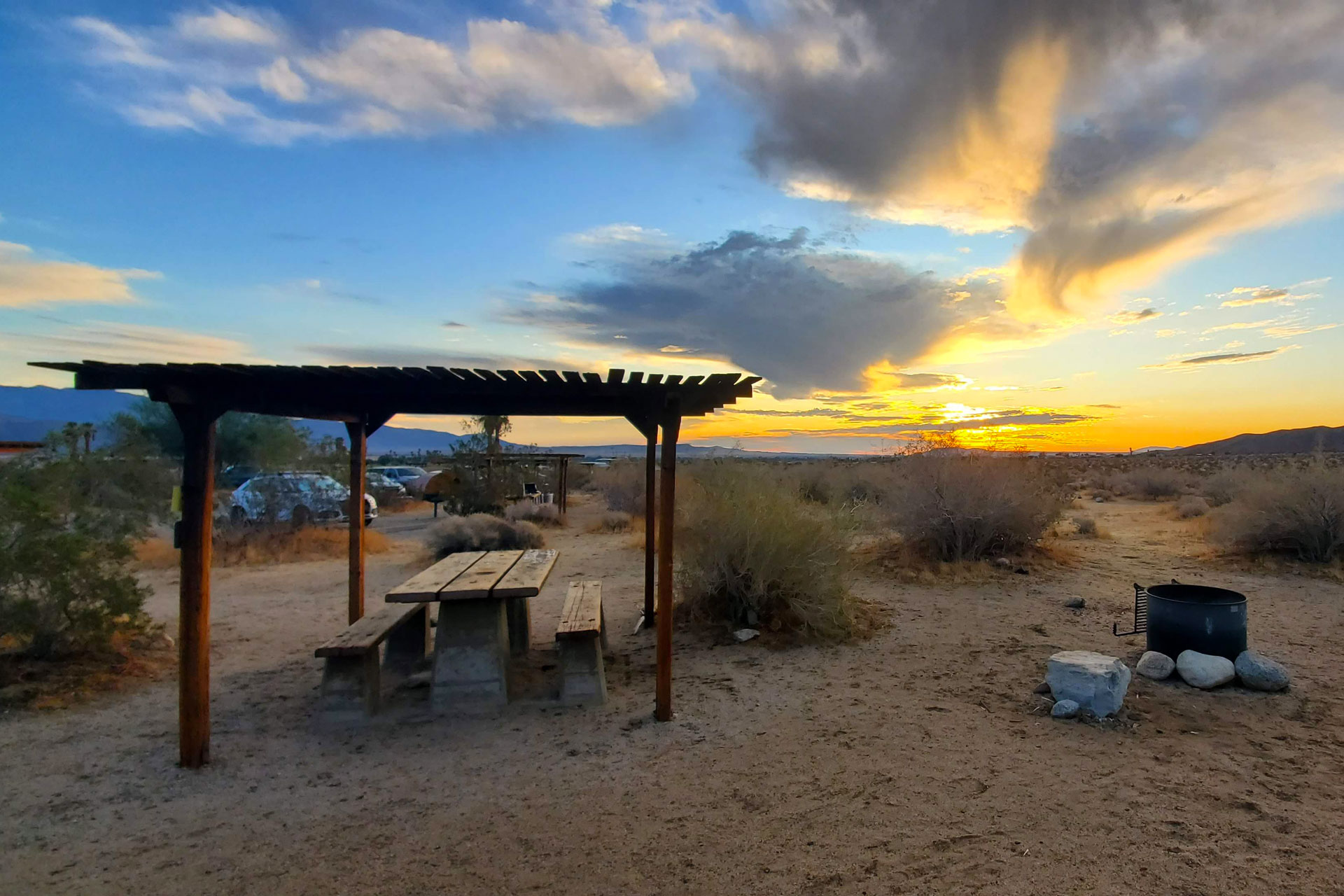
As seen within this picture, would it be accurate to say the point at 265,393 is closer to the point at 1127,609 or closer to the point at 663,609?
the point at 663,609

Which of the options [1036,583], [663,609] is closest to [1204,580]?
[1036,583]

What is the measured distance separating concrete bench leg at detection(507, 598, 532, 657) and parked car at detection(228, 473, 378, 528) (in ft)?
24.1

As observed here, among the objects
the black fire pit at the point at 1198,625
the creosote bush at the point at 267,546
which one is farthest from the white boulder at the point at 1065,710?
the creosote bush at the point at 267,546

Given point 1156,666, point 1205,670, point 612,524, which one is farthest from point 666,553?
point 612,524

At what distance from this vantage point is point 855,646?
6.58 metres

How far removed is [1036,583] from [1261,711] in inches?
183

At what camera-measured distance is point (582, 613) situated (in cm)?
562

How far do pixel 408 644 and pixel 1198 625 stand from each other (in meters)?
6.05

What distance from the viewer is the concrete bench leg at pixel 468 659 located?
507 centimetres

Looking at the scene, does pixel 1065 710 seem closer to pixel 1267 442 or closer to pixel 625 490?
pixel 625 490

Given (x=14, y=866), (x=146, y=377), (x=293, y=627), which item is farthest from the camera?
(x=293, y=627)

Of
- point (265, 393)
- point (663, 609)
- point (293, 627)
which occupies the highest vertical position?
point (265, 393)

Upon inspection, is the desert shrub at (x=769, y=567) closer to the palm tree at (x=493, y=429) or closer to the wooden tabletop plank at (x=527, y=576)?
the wooden tabletop plank at (x=527, y=576)

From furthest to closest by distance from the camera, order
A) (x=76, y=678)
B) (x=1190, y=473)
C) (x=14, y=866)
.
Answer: (x=1190, y=473) → (x=76, y=678) → (x=14, y=866)
